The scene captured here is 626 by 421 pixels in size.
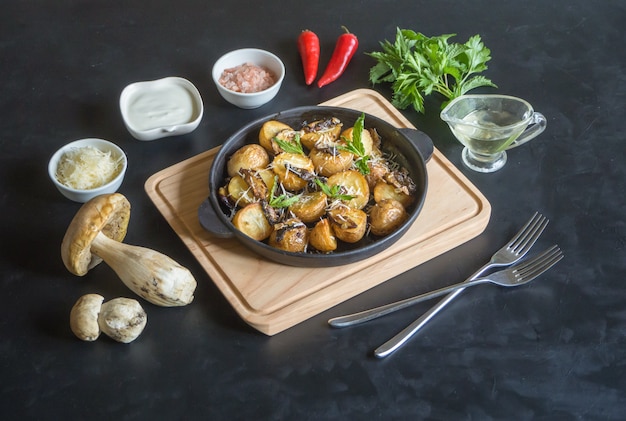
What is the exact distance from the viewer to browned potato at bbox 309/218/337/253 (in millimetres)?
1901

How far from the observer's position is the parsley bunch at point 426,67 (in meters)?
2.45

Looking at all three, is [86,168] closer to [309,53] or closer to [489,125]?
[309,53]

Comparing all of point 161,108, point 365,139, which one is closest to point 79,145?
point 161,108

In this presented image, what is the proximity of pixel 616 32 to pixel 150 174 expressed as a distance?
6.82ft

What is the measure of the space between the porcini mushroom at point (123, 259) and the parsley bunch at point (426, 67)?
1.10 metres

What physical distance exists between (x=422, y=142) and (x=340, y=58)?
64 centimetres

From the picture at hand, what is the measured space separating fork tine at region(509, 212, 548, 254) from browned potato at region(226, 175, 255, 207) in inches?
32.5

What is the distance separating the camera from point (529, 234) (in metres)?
2.12

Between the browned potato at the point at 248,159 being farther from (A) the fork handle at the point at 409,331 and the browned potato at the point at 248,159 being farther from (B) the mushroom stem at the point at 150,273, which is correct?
(A) the fork handle at the point at 409,331

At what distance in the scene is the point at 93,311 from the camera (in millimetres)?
1794

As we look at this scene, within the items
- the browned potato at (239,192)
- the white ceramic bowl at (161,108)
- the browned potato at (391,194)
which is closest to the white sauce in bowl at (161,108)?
the white ceramic bowl at (161,108)

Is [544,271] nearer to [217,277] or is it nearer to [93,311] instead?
[217,277]

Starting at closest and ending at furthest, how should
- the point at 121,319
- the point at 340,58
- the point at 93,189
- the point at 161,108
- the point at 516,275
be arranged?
the point at 121,319 < the point at 516,275 < the point at 93,189 < the point at 161,108 < the point at 340,58

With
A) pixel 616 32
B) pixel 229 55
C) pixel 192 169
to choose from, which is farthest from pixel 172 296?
pixel 616 32
